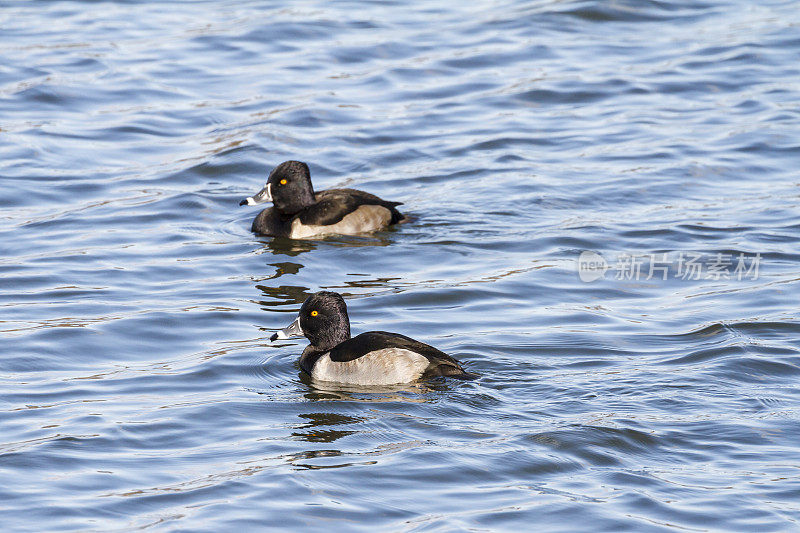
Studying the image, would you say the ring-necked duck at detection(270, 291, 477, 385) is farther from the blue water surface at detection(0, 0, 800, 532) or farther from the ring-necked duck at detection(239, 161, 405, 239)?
the ring-necked duck at detection(239, 161, 405, 239)

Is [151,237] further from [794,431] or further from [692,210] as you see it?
Result: [794,431]

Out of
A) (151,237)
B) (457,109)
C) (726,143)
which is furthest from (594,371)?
(457,109)

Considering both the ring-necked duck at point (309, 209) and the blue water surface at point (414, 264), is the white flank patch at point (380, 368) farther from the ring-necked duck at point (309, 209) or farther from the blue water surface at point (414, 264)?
the ring-necked duck at point (309, 209)

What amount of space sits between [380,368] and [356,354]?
0.76 feet

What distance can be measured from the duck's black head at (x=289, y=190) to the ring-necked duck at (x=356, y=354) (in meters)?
4.22

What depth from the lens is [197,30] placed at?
2253 centimetres

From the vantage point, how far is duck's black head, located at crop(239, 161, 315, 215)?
13.8 meters

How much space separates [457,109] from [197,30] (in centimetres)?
641

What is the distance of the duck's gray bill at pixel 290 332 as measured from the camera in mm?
9664

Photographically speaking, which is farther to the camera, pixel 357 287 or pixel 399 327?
pixel 357 287

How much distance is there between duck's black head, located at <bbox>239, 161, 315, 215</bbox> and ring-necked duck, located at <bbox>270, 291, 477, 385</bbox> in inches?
166

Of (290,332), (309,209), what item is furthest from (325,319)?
(309,209)

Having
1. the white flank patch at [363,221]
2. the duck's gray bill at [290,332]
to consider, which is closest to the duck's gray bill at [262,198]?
the white flank patch at [363,221]

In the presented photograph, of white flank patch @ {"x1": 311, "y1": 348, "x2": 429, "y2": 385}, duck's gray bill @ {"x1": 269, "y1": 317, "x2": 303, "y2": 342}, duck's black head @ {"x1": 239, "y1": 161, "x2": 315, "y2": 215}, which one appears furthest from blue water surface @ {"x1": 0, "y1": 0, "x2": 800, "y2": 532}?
duck's black head @ {"x1": 239, "y1": 161, "x2": 315, "y2": 215}
